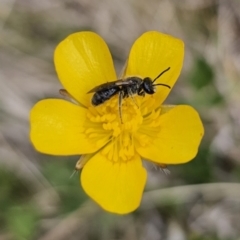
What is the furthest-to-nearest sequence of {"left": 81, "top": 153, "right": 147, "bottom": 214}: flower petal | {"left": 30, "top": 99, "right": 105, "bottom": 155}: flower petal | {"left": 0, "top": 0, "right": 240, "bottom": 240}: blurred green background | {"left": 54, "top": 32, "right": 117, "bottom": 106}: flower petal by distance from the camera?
1. {"left": 0, "top": 0, "right": 240, "bottom": 240}: blurred green background
2. {"left": 54, "top": 32, "right": 117, "bottom": 106}: flower petal
3. {"left": 30, "top": 99, "right": 105, "bottom": 155}: flower petal
4. {"left": 81, "top": 153, "right": 147, "bottom": 214}: flower petal

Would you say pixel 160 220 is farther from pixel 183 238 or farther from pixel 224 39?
pixel 224 39

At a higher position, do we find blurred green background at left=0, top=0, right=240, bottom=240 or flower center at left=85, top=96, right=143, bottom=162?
flower center at left=85, top=96, right=143, bottom=162

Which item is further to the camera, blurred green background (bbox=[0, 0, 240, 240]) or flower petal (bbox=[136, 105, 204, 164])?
blurred green background (bbox=[0, 0, 240, 240])

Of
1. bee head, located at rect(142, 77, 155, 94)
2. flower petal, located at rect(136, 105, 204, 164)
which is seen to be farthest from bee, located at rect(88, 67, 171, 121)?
flower petal, located at rect(136, 105, 204, 164)

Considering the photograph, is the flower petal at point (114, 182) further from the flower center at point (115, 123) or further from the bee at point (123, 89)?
the bee at point (123, 89)

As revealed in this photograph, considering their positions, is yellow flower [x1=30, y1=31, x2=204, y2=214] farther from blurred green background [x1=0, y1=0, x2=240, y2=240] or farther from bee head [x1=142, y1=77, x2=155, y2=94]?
blurred green background [x1=0, y1=0, x2=240, y2=240]

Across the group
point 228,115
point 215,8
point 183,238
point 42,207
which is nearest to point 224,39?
point 215,8

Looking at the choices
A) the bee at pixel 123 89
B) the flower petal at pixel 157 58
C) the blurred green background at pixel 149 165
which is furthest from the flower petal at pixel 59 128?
the blurred green background at pixel 149 165

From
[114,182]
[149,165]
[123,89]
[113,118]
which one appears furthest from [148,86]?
[149,165]
